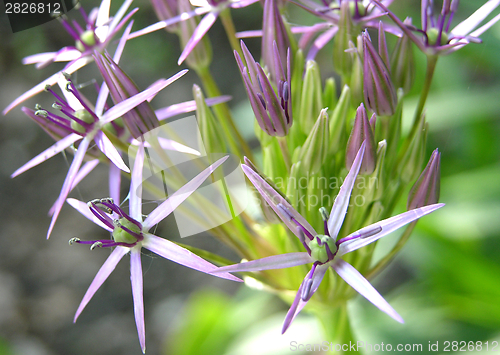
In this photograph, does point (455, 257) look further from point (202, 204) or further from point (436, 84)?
point (202, 204)

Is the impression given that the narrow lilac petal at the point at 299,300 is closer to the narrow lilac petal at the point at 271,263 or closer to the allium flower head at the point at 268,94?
the narrow lilac petal at the point at 271,263

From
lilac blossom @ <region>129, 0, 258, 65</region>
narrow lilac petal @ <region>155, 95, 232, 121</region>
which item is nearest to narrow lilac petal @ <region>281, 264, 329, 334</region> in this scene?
narrow lilac petal @ <region>155, 95, 232, 121</region>

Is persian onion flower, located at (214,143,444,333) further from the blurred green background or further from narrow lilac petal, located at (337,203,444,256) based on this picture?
the blurred green background

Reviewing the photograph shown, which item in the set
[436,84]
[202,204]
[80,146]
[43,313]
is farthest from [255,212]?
[43,313]

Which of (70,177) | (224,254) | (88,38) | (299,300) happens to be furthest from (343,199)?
(224,254)

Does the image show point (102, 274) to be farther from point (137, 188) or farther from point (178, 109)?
point (178, 109)

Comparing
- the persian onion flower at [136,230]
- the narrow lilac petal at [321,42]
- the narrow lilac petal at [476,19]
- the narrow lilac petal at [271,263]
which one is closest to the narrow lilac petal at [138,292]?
the persian onion flower at [136,230]

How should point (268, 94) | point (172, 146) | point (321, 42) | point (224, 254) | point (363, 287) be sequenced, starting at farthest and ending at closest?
point (224, 254) → point (321, 42) → point (172, 146) → point (268, 94) → point (363, 287)
